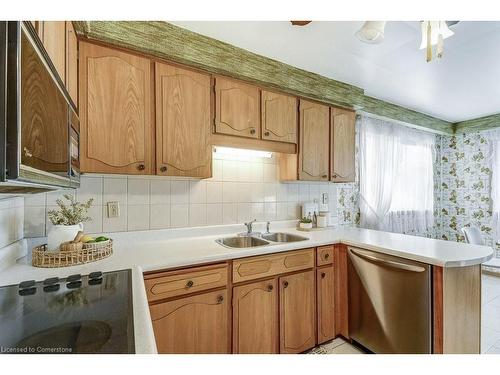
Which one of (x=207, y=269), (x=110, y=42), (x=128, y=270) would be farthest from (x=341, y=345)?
(x=110, y=42)

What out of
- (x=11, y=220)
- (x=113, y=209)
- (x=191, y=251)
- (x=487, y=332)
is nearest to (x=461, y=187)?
(x=487, y=332)

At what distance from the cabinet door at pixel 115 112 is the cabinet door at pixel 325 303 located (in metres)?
1.46

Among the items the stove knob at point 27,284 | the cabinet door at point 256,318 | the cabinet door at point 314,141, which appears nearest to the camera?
the stove knob at point 27,284

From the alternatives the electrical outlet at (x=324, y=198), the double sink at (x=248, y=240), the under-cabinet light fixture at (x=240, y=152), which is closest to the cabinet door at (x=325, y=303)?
the double sink at (x=248, y=240)

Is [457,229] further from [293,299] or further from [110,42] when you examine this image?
[110,42]

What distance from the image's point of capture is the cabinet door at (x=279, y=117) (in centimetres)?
209

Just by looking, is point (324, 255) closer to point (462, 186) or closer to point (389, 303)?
point (389, 303)

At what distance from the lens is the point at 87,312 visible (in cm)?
80

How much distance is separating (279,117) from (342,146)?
0.81 meters

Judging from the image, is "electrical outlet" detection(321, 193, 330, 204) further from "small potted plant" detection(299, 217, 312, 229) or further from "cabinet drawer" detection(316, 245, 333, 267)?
"cabinet drawer" detection(316, 245, 333, 267)

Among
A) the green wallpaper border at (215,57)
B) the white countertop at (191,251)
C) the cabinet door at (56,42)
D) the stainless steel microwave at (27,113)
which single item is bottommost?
the white countertop at (191,251)

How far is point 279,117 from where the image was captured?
216cm

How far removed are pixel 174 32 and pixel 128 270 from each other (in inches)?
59.0

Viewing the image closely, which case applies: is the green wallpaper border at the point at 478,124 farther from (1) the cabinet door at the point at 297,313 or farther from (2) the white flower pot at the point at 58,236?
(2) the white flower pot at the point at 58,236
